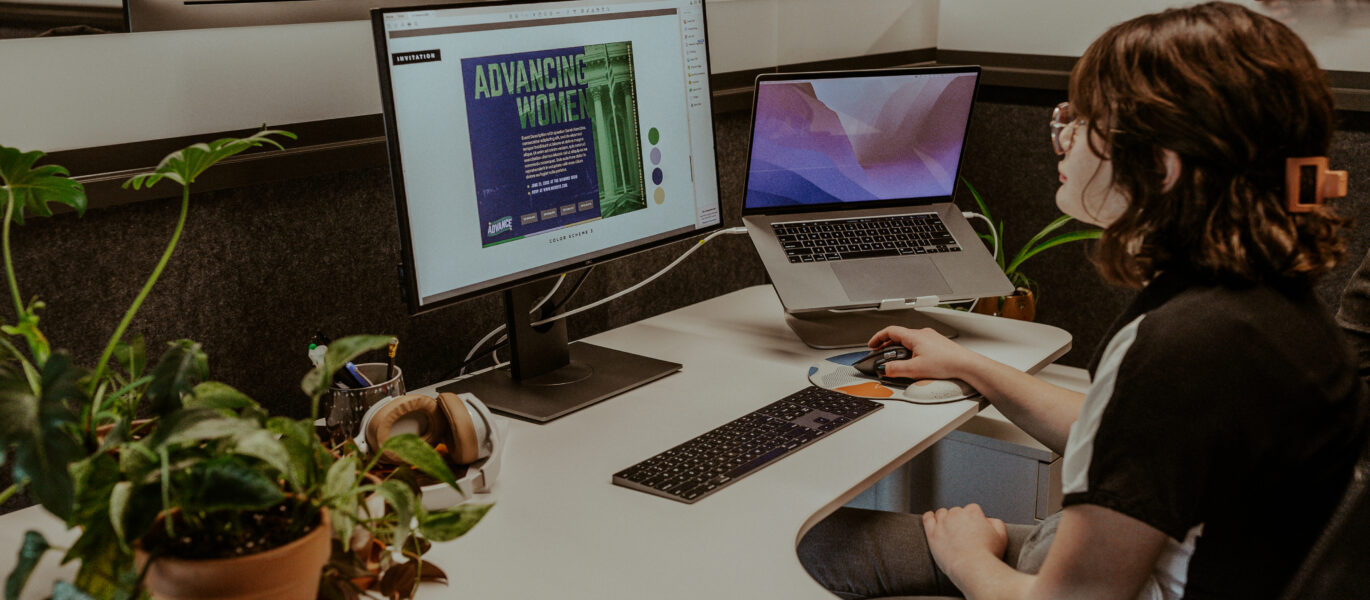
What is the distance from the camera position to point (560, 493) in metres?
0.97

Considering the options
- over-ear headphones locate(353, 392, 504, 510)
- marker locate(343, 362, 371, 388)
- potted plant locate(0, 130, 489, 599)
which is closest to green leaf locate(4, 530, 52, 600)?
potted plant locate(0, 130, 489, 599)

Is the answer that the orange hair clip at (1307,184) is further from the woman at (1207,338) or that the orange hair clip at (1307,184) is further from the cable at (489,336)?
the cable at (489,336)

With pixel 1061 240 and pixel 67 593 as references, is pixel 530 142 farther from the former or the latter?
pixel 1061 240

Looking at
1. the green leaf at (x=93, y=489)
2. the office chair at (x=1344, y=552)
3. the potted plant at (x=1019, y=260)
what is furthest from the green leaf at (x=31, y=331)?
the potted plant at (x=1019, y=260)

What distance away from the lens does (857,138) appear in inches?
58.1

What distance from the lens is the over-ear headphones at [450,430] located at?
3.10ft

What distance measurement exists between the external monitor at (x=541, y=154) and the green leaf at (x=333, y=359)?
1.36ft

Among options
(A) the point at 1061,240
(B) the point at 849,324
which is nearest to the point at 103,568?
(B) the point at 849,324

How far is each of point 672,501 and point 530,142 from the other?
16.1 inches

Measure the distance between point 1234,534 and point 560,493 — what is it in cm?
52

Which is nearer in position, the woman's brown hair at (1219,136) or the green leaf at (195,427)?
the green leaf at (195,427)

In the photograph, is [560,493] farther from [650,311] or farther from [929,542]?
[650,311]

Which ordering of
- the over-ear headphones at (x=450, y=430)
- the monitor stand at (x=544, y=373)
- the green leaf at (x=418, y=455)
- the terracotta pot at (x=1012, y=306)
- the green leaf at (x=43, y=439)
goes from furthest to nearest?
1. the terracotta pot at (x=1012, y=306)
2. the monitor stand at (x=544, y=373)
3. the over-ear headphones at (x=450, y=430)
4. the green leaf at (x=418, y=455)
5. the green leaf at (x=43, y=439)

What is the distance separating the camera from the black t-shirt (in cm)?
75
